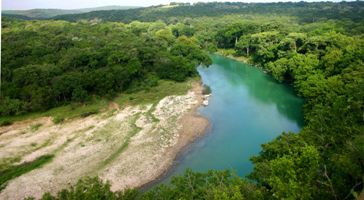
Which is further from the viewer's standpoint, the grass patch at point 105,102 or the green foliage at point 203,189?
the grass patch at point 105,102

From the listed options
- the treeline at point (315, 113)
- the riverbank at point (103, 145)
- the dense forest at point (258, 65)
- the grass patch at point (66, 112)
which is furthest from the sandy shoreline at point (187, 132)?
the grass patch at point (66, 112)

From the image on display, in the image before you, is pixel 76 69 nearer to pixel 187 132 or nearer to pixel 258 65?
pixel 187 132

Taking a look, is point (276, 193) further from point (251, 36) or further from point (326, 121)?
point (251, 36)

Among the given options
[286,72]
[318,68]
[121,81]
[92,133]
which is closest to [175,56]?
[121,81]

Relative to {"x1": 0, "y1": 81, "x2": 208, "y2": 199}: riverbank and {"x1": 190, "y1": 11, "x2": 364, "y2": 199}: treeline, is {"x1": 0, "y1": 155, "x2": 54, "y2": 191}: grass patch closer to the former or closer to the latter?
{"x1": 0, "y1": 81, "x2": 208, "y2": 199}: riverbank

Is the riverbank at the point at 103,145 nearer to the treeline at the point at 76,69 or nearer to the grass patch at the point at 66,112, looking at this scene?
the grass patch at the point at 66,112

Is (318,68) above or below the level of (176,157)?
above
